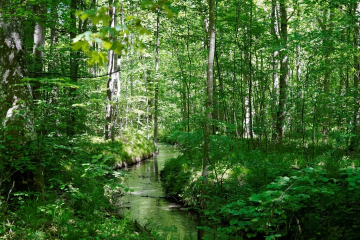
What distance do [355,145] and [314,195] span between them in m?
3.44

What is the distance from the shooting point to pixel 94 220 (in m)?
4.19

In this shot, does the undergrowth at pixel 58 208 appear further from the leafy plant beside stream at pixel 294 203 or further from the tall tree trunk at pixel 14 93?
the leafy plant beside stream at pixel 294 203

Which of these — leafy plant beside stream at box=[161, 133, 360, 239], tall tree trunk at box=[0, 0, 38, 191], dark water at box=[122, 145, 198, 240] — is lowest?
dark water at box=[122, 145, 198, 240]

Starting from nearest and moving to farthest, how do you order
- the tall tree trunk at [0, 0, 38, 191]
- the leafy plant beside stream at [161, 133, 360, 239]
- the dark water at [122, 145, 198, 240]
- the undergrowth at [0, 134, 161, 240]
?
the leafy plant beside stream at [161, 133, 360, 239] → the undergrowth at [0, 134, 161, 240] → the tall tree trunk at [0, 0, 38, 191] → the dark water at [122, 145, 198, 240]

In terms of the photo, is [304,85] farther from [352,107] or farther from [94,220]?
[94,220]

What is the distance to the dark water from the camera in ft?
18.5

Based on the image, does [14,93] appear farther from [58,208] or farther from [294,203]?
[294,203]

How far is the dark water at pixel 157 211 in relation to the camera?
5652 mm

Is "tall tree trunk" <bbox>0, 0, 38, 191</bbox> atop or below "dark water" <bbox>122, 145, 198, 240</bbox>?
atop

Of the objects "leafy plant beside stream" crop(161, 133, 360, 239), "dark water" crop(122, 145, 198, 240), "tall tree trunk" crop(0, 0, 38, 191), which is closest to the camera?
"leafy plant beside stream" crop(161, 133, 360, 239)

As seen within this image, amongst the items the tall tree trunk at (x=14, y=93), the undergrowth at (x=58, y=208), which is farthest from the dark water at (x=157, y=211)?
the tall tree trunk at (x=14, y=93)

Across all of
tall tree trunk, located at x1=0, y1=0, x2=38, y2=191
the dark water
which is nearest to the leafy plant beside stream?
the dark water

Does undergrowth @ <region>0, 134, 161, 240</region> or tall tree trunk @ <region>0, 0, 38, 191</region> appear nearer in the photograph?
undergrowth @ <region>0, 134, 161, 240</region>

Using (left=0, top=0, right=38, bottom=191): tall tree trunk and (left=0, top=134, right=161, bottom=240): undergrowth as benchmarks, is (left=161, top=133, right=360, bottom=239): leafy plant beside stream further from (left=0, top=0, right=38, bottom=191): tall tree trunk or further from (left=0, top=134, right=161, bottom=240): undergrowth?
(left=0, top=0, right=38, bottom=191): tall tree trunk
